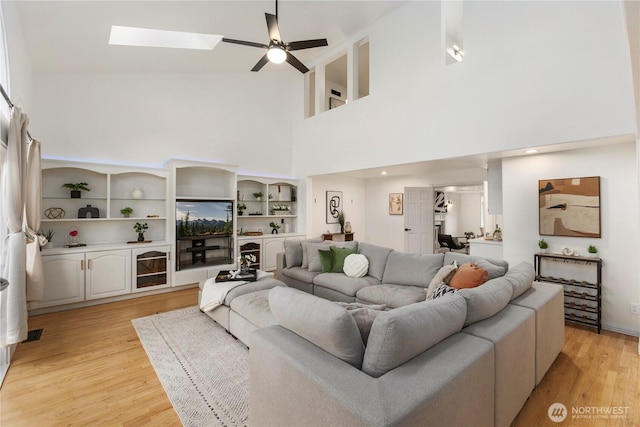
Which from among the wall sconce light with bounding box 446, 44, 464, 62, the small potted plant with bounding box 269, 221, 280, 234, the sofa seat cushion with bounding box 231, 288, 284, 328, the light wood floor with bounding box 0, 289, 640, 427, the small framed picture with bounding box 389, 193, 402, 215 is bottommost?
the light wood floor with bounding box 0, 289, 640, 427

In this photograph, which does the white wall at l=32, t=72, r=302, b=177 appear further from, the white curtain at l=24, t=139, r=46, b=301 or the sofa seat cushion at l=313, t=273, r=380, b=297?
the sofa seat cushion at l=313, t=273, r=380, b=297

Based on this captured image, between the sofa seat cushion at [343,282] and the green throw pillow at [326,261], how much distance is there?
130mm

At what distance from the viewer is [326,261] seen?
13.8 feet

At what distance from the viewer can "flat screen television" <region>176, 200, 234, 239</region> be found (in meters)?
5.05

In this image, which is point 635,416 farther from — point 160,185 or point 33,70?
point 33,70

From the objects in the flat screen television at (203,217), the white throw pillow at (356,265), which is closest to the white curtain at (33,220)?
→ the flat screen television at (203,217)

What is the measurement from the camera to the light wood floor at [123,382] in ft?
6.42

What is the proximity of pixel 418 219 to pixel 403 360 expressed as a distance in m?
5.92

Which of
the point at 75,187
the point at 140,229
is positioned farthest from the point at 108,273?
the point at 75,187

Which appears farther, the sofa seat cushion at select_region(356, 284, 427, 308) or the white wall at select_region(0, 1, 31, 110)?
the sofa seat cushion at select_region(356, 284, 427, 308)

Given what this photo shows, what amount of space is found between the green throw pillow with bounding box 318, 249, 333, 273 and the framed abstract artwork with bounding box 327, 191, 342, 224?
302 centimetres

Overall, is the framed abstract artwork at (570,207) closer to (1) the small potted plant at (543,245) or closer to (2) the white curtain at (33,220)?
(1) the small potted plant at (543,245)

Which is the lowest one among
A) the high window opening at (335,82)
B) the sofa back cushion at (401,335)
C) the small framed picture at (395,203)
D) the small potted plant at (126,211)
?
the sofa back cushion at (401,335)

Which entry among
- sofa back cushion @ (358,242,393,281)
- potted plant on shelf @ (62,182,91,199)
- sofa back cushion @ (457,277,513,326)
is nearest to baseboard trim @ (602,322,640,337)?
sofa back cushion @ (457,277,513,326)
